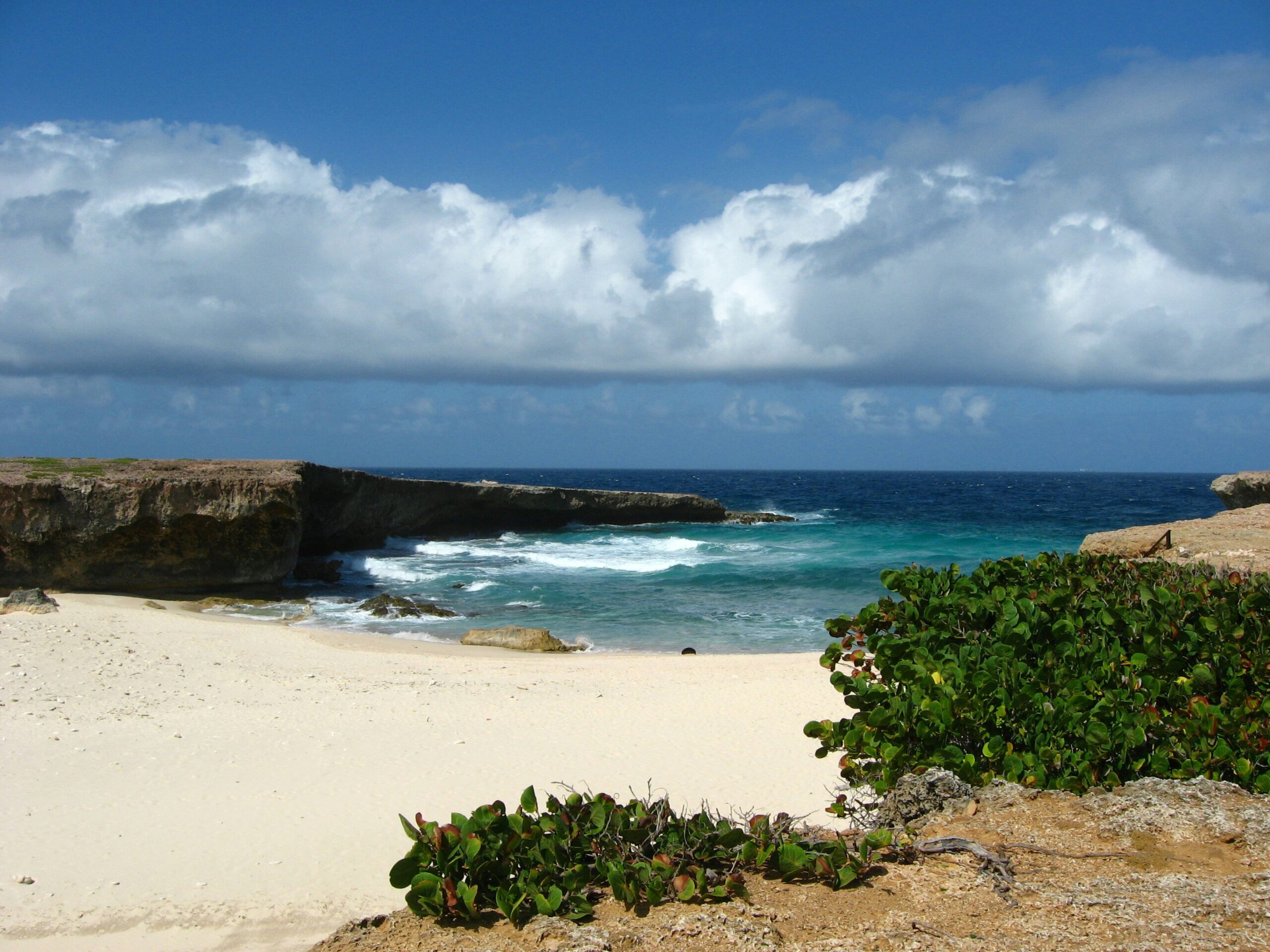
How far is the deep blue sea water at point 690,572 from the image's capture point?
53.0ft

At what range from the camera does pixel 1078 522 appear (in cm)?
4153

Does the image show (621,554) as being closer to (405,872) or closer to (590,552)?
(590,552)

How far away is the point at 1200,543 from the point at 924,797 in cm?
521

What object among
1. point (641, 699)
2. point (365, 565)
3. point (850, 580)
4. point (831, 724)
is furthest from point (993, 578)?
point (365, 565)

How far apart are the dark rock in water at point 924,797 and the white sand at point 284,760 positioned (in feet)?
5.69

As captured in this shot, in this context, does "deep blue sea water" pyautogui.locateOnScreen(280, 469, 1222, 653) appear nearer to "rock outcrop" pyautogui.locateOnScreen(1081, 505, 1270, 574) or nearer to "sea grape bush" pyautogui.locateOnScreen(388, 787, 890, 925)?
"rock outcrop" pyautogui.locateOnScreen(1081, 505, 1270, 574)

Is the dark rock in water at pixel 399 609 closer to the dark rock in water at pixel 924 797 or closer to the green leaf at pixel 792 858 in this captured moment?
the dark rock in water at pixel 924 797

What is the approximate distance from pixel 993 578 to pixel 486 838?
11.8 ft

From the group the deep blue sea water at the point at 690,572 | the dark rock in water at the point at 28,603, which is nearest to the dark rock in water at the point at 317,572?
the deep blue sea water at the point at 690,572

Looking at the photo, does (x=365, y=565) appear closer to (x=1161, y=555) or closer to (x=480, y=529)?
(x=480, y=529)

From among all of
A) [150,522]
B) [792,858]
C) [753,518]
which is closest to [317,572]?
[150,522]

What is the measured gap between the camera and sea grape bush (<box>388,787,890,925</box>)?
2693mm

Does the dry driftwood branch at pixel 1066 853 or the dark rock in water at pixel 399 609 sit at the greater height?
the dry driftwood branch at pixel 1066 853

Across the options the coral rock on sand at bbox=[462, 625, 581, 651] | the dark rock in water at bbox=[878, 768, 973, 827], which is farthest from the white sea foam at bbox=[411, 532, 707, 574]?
the dark rock in water at bbox=[878, 768, 973, 827]
